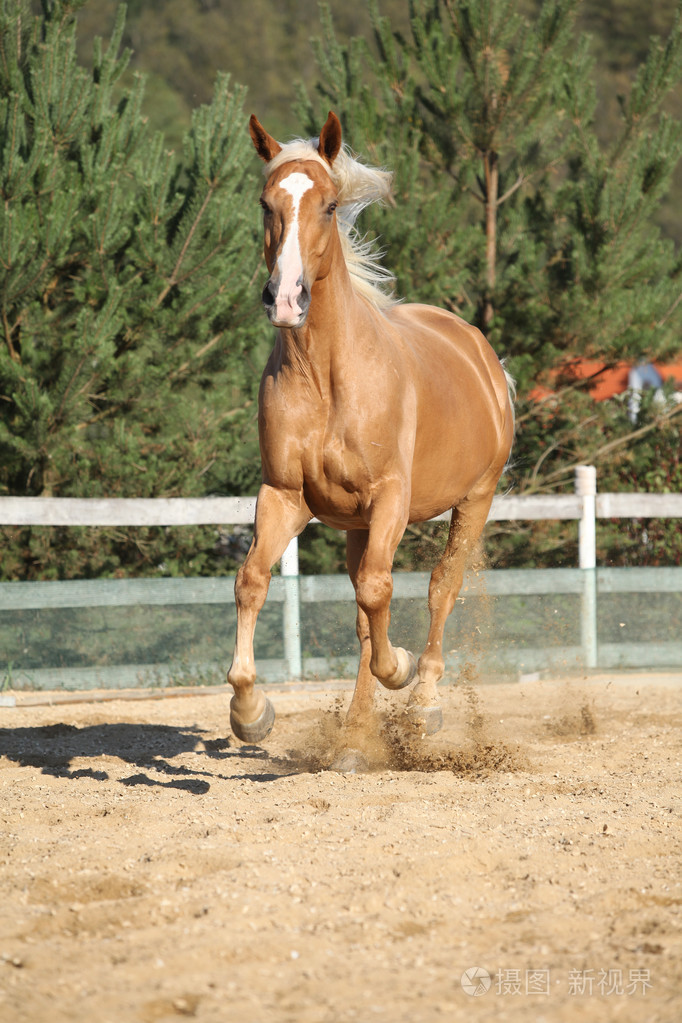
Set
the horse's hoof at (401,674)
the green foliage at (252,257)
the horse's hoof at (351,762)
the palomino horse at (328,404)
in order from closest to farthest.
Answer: the palomino horse at (328,404) < the horse's hoof at (401,674) < the horse's hoof at (351,762) < the green foliage at (252,257)

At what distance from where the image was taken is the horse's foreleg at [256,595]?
3887 mm

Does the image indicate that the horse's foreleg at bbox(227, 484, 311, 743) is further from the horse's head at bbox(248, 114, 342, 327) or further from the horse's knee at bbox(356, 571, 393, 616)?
the horse's head at bbox(248, 114, 342, 327)

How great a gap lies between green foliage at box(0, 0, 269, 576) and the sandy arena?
2804 mm

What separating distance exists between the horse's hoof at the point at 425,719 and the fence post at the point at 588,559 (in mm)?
2755

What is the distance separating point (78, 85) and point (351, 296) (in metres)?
3.92

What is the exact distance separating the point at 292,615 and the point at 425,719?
2262 millimetres

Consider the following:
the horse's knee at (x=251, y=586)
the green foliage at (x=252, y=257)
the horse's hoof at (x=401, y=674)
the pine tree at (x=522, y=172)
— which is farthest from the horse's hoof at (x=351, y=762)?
the pine tree at (x=522, y=172)

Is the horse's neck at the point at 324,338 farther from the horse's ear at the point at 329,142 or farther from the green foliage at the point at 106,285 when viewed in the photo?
the green foliage at the point at 106,285

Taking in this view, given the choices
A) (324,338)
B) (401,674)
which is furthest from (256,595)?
(324,338)

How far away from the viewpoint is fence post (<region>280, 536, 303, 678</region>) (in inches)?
284

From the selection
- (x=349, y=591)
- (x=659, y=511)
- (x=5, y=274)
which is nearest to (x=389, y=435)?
(x=349, y=591)

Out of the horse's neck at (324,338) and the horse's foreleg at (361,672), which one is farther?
the horse's foreleg at (361,672)

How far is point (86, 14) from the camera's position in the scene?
1652 inches

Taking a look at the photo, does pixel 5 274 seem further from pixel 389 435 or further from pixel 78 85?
pixel 389 435
